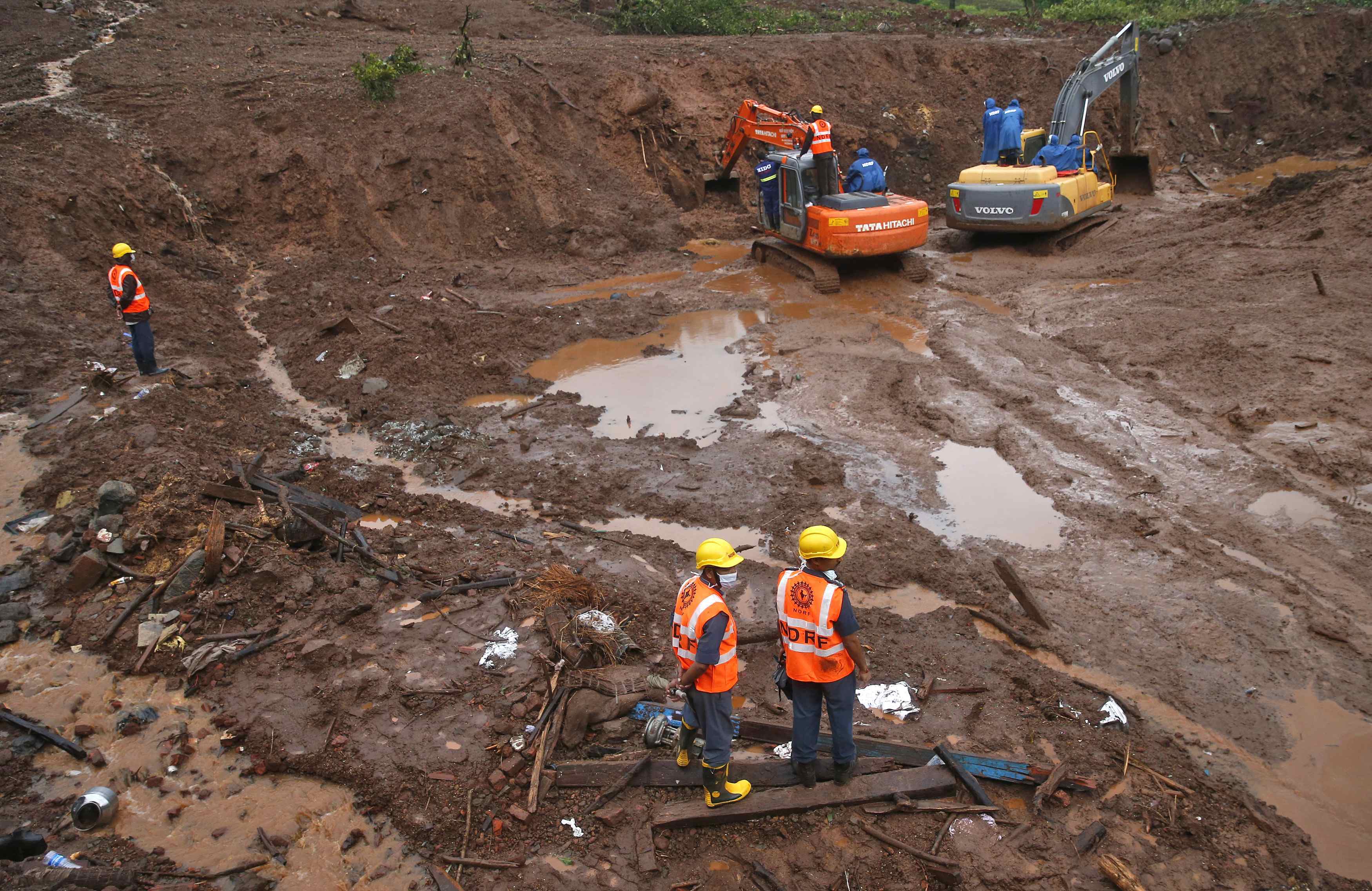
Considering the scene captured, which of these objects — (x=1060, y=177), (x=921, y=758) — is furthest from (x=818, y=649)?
(x=1060, y=177)

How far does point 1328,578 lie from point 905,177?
16.8m

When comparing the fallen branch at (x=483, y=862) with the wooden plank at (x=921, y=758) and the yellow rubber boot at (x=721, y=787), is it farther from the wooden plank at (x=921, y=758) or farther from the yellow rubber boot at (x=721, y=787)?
the wooden plank at (x=921, y=758)

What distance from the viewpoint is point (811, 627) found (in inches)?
175

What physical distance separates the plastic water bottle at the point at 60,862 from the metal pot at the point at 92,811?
0.30 m

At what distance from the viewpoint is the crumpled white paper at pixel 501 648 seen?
19.4 ft

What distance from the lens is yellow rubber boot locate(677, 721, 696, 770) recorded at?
4.91 m

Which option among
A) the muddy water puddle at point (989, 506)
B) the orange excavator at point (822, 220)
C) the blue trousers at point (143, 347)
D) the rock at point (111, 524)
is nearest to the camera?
the rock at point (111, 524)

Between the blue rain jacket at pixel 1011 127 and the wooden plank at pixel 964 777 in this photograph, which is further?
the blue rain jacket at pixel 1011 127

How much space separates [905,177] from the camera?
2144 centimetres

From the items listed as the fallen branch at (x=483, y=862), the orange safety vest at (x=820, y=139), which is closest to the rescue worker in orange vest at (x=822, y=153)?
the orange safety vest at (x=820, y=139)

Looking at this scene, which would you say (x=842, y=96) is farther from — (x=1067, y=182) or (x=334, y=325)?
(x=334, y=325)

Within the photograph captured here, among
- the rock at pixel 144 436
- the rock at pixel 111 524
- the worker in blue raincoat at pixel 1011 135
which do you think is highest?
the worker in blue raincoat at pixel 1011 135

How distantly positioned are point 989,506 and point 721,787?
15.6 feet

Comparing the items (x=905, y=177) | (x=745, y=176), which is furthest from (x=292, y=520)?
(x=905, y=177)
